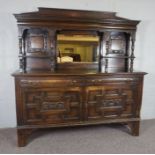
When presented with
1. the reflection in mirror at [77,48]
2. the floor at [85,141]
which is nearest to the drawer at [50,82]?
the reflection in mirror at [77,48]

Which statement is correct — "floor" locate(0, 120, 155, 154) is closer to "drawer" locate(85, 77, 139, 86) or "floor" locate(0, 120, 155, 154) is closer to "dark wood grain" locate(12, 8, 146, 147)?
"dark wood grain" locate(12, 8, 146, 147)

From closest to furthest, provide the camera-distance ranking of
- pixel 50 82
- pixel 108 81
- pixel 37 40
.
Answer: pixel 50 82, pixel 108 81, pixel 37 40

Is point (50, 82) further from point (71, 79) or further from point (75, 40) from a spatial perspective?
point (75, 40)

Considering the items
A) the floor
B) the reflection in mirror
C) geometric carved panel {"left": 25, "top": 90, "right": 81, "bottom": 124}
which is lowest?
the floor

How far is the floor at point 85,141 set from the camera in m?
2.44

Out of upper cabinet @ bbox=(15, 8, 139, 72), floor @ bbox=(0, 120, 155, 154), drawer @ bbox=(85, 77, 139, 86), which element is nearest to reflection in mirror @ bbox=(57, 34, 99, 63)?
upper cabinet @ bbox=(15, 8, 139, 72)

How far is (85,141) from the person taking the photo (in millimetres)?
2668

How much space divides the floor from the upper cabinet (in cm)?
96

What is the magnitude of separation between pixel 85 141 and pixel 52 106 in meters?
0.68

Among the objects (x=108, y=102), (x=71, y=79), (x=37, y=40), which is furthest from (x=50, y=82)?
(x=108, y=102)

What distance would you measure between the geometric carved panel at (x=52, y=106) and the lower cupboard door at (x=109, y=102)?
183 mm

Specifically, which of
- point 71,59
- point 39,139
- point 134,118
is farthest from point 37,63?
point 134,118

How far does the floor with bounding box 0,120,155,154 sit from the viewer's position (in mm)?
2443

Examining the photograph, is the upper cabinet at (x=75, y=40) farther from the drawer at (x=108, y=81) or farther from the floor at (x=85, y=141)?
the floor at (x=85, y=141)
